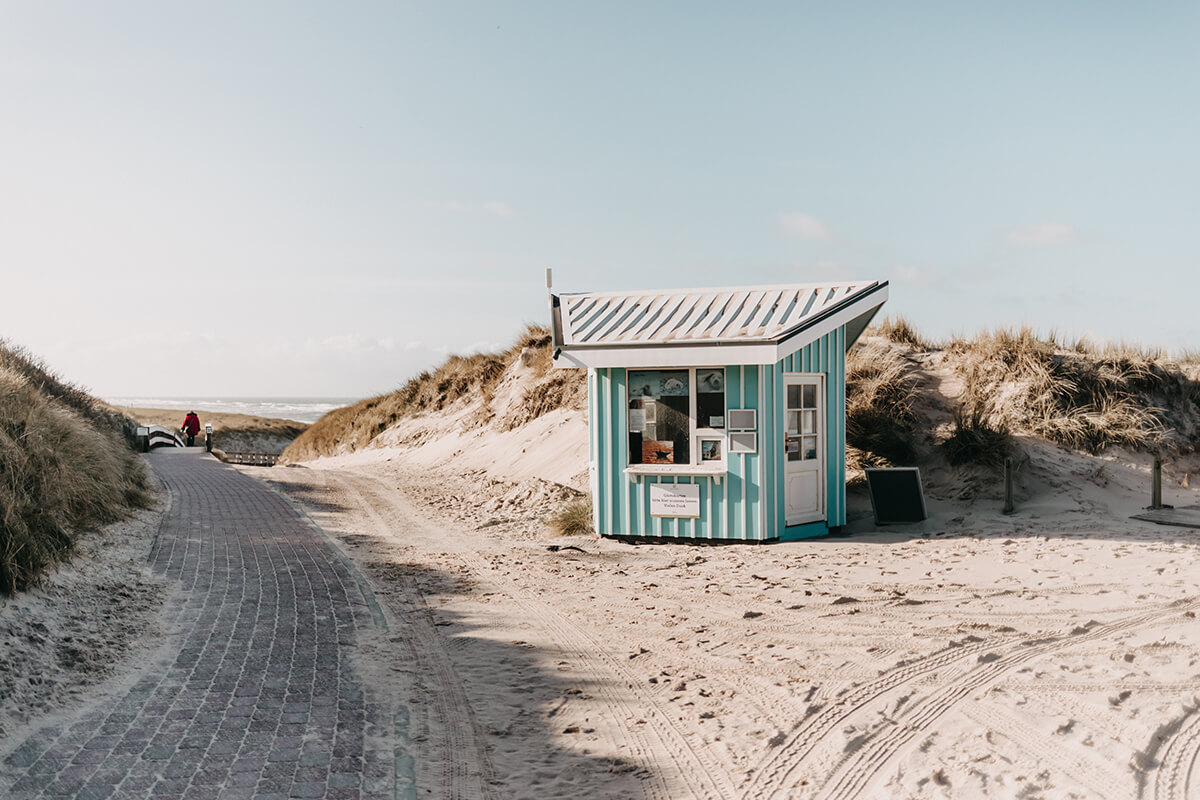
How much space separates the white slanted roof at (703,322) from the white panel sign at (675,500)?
1.76 m

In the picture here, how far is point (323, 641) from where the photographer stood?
711cm

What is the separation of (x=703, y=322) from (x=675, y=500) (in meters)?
2.59

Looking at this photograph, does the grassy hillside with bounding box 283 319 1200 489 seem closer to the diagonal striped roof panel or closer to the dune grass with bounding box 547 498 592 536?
the diagonal striped roof panel

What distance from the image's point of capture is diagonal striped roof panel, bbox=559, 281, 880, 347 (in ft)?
40.0

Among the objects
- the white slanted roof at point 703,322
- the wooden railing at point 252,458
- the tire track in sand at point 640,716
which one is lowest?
the tire track in sand at point 640,716

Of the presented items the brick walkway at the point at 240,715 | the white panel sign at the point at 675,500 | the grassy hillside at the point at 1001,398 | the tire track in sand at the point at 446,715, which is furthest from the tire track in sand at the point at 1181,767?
the grassy hillside at the point at 1001,398

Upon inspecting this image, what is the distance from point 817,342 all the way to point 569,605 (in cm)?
615

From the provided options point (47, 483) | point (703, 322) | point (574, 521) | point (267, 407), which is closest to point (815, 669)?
point (703, 322)

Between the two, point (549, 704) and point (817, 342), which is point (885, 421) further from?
point (549, 704)

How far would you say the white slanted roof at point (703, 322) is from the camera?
11828mm

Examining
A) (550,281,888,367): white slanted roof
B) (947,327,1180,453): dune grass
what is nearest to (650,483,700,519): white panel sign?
(550,281,888,367): white slanted roof

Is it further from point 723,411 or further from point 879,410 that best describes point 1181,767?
point 879,410

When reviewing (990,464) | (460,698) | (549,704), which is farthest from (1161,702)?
(990,464)

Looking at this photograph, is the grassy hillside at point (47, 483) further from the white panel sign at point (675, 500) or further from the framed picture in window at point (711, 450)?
the framed picture in window at point (711, 450)
